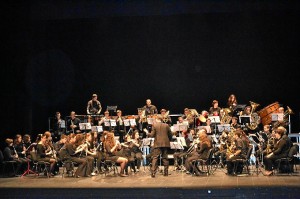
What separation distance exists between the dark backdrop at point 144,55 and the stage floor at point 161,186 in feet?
20.2

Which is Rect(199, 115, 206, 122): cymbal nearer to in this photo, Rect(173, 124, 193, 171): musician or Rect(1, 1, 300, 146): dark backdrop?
Rect(173, 124, 193, 171): musician

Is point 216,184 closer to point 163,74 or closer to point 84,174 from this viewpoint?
point 84,174

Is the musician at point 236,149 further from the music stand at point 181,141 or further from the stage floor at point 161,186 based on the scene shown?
the music stand at point 181,141

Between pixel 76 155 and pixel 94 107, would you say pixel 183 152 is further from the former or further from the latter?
pixel 94 107

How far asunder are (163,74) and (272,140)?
24.3 feet

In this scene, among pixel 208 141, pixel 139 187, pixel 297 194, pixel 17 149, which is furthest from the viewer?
pixel 17 149

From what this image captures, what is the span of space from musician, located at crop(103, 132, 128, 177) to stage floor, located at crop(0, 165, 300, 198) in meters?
0.46

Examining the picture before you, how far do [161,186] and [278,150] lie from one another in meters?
3.70

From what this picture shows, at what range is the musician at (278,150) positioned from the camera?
12500 mm

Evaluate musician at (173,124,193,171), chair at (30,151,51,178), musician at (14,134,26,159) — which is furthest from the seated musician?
musician at (14,134,26,159)

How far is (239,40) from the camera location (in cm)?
1892

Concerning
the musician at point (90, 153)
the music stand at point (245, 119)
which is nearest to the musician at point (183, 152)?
the music stand at point (245, 119)

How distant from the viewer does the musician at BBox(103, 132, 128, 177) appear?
13383mm

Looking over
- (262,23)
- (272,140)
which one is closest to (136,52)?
(262,23)
